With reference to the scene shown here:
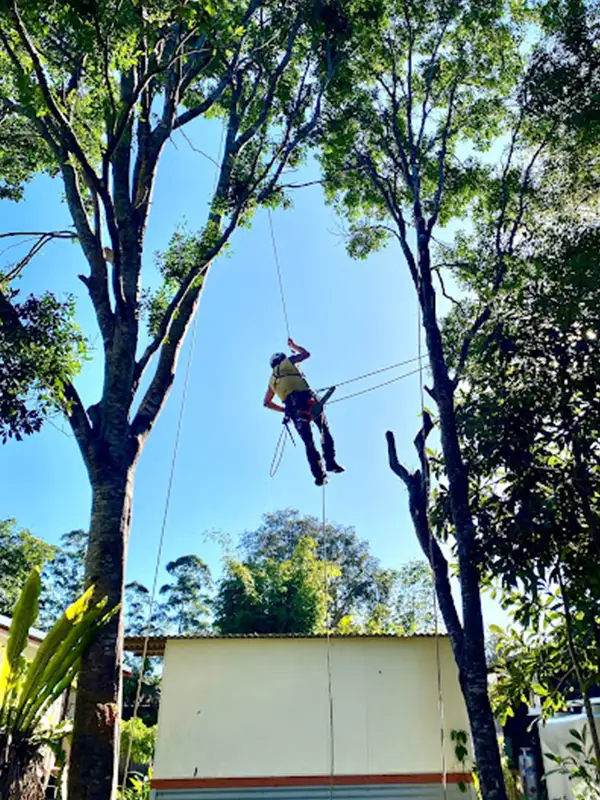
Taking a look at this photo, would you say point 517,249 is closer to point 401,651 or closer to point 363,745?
point 401,651

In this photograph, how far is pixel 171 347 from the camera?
577 centimetres

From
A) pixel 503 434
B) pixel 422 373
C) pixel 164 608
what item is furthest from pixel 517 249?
pixel 164 608

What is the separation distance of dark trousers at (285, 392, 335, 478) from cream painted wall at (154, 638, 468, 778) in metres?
2.63

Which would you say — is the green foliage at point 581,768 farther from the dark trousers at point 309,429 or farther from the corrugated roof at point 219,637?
the dark trousers at point 309,429

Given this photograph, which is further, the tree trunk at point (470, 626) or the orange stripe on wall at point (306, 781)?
the orange stripe on wall at point (306, 781)

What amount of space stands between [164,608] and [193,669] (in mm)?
21319

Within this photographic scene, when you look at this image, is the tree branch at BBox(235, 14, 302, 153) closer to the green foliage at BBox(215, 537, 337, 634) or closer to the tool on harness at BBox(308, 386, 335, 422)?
the tool on harness at BBox(308, 386, 335, 422)

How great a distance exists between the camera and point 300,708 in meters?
7.82

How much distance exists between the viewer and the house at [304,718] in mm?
7461

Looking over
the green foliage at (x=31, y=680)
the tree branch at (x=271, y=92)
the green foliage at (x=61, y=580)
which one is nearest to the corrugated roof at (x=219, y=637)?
the green foliage at (x=31, y=680)

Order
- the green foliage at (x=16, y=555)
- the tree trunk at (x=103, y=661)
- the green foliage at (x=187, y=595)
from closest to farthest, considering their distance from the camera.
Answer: the tree trunk at (x=103, y=661)
the green foliage at (x=16, y=555)
the green foliage at (x=187, y=595)

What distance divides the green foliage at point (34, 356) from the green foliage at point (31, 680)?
1.21 metres

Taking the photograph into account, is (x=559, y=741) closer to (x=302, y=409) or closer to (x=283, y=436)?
(x=283, y=436)

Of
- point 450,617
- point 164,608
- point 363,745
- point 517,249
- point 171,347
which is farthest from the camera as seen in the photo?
point 164,608
